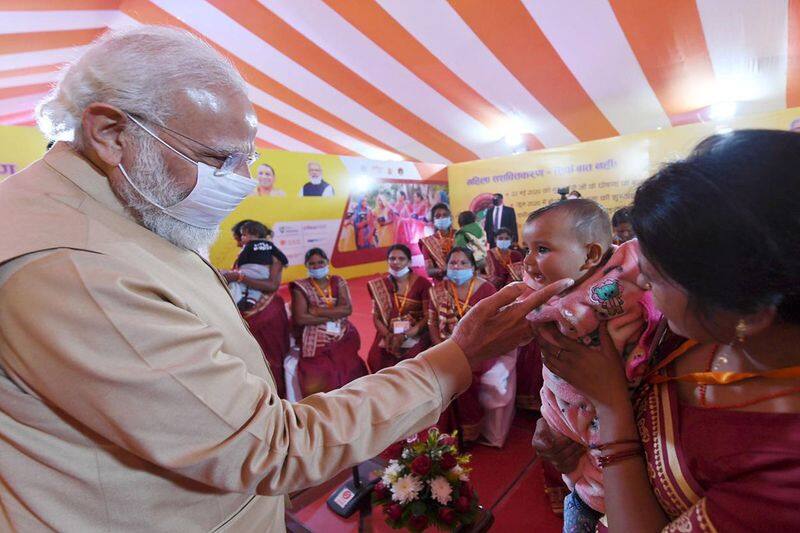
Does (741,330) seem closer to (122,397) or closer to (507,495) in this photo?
(122,397)

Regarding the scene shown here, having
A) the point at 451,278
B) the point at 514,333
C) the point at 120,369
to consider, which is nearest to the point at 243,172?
the point at 120,369

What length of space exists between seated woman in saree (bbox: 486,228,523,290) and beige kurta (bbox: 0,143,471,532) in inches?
166

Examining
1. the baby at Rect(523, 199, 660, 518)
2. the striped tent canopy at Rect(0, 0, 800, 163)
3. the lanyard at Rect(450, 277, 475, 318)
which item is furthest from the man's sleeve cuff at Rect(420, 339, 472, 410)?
the striped tent canopy at Rect(0, 0, 800, 163)

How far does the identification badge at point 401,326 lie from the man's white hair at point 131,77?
3.06 meters

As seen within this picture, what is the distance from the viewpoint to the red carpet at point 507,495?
242cm

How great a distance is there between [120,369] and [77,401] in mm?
111

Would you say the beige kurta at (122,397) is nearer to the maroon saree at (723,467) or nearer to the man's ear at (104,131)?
the man's ear at (104,131)

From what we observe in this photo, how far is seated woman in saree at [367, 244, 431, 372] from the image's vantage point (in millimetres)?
3838

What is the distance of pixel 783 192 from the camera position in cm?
66

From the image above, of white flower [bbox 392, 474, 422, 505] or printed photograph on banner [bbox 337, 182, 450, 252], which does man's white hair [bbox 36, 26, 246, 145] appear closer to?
white flower [bbox 392, 474, 422, 505]

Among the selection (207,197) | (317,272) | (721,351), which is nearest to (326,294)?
(317,272)

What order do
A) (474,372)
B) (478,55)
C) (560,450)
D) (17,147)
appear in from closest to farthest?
(560,450), (474,372), (17,147), (478,55)

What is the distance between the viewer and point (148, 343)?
74cm

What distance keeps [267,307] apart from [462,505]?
2999 millimetres
